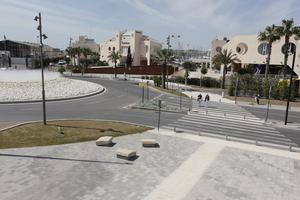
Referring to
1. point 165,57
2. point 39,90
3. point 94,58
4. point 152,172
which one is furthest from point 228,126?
point 94,58

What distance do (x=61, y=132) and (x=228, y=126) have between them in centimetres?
1483

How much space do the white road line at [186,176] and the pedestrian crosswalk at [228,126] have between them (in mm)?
4223

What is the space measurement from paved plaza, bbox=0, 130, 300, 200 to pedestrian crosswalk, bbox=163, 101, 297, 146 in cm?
345

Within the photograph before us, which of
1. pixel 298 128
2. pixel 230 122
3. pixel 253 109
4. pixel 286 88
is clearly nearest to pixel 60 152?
pixel 230 122

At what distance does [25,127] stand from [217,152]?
14492mm

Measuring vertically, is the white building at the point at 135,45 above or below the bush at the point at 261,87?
above

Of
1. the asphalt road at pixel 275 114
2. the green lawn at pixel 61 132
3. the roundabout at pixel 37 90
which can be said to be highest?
the roundabout at pixel 37 90

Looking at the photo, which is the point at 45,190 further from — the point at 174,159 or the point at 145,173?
the point at 174,159

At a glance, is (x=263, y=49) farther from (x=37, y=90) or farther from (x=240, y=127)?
(x=37, y=90)

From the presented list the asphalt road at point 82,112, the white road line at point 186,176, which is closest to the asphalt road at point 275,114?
the asphalt road at point 82,112

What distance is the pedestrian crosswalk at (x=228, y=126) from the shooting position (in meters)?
21.8

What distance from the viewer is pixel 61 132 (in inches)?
780

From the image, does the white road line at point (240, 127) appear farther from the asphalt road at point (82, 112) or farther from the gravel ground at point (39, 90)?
the gravel ground at point (39, 90)

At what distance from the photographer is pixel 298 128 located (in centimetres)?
2606
